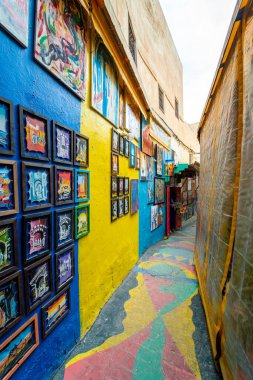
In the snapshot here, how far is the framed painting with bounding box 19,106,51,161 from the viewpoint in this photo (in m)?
1.47

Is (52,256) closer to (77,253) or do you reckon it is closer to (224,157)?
(77,253)

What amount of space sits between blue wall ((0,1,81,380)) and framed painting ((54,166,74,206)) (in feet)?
0.53

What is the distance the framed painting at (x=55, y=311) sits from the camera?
1.77 metres

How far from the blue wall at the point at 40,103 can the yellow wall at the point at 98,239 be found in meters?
0.19

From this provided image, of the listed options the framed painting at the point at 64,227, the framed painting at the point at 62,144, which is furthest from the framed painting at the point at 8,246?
the framed painting at the point at 62,144

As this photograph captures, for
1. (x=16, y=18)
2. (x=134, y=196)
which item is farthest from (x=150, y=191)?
(x=16, y=18)

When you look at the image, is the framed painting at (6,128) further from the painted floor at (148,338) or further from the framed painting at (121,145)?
the framed painting at (121,145)

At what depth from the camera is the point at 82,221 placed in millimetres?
2385

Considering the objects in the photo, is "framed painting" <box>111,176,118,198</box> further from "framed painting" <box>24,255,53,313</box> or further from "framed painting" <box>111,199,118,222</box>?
"framed painting" <box>24,255,53,313</box>

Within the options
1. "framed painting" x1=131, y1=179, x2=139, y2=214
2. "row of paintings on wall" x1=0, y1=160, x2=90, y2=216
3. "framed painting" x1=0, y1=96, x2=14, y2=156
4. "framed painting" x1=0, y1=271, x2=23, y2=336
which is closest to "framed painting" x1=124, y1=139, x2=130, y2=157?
"framed painting" x1=131, y1=179, x2=139, y2=214

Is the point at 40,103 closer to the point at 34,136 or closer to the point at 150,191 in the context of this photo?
the point at 34,136

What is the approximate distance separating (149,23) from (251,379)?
8241mm

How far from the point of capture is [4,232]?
1347 millimetres

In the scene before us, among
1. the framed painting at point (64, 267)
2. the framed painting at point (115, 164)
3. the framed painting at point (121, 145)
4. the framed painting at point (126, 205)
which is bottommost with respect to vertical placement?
the framed painting at point (64, 267)
